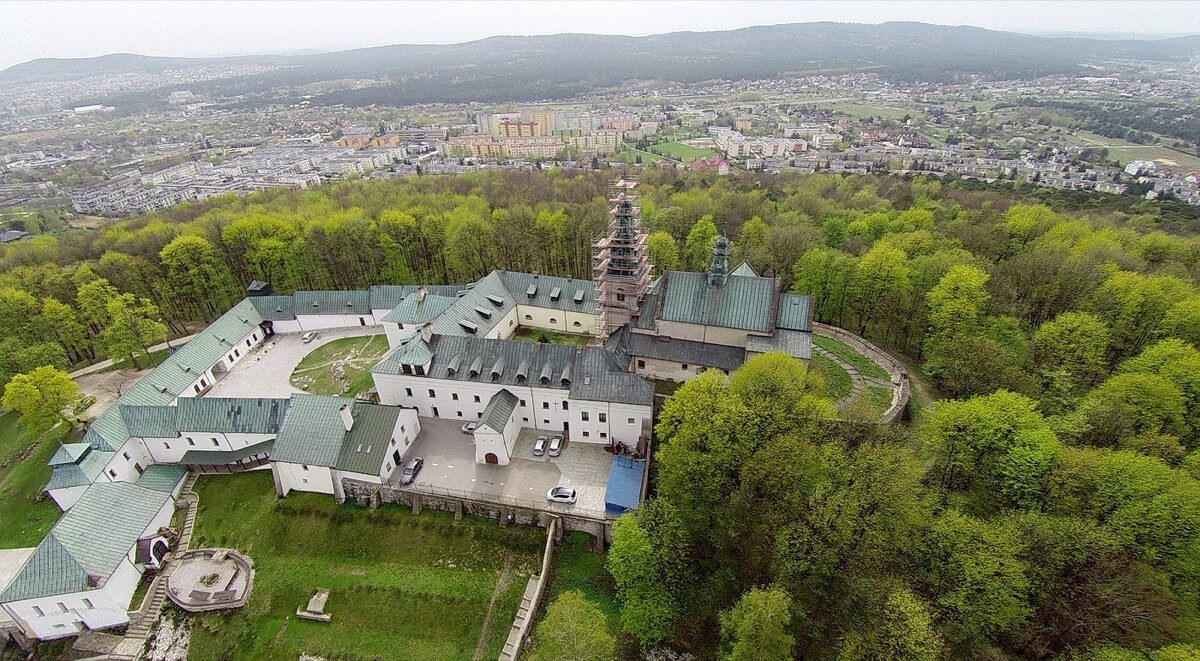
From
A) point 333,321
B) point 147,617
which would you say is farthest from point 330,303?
point 147,617

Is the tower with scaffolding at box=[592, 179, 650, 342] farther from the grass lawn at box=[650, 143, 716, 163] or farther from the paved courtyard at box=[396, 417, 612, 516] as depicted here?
the grass lawn at box=[650, 143, 716, 163]

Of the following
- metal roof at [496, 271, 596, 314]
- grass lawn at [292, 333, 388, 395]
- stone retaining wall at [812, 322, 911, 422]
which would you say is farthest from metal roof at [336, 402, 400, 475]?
stone retaining wall at [812, 322, 911, 422]

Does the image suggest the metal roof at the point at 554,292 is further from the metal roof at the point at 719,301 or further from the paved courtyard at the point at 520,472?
the paved courtyard at the point at 520,472

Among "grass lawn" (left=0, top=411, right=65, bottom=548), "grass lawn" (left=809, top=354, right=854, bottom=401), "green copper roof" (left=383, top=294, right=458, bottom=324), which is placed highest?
"green copper roof" (left=383, top=294, right=458, bottom=324)

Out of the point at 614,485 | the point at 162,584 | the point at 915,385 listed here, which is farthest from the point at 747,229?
the point at 162,584

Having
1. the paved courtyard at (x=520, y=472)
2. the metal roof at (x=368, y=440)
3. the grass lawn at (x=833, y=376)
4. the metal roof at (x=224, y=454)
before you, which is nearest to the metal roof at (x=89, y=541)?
the metal roof at (x=224, y=454)

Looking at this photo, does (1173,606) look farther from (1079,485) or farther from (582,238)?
(582,238)
